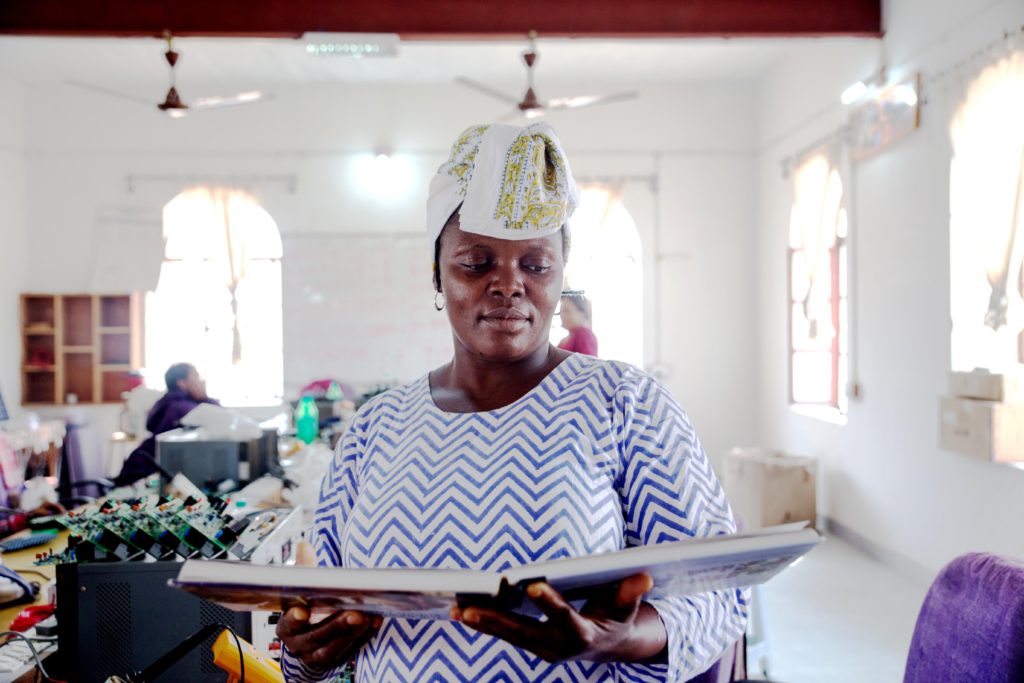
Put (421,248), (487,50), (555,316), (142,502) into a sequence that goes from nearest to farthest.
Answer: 1. (555,316)
2. (142,502)
3. (487,50)
4. (421,248)

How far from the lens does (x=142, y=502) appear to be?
5.57ft

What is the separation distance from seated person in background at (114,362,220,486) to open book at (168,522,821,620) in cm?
308

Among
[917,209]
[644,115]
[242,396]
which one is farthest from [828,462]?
[242,396]

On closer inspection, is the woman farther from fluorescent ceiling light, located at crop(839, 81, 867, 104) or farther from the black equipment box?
fluorescent ceiling light, located at crop(839, 81, 867, 104)

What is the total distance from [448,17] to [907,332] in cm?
319

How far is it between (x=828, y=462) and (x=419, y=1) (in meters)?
4.02

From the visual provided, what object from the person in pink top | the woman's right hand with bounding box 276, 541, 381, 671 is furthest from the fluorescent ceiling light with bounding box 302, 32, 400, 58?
the woman's right hand with bounding box 276, 541, 381, 671

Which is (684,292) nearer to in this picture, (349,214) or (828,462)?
(828,462)

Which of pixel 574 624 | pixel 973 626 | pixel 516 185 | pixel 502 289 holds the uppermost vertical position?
pixel 516 185

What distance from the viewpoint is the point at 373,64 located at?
667 cm

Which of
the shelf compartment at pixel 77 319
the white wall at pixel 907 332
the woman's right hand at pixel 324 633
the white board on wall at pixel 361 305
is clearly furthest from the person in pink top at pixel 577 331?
the shelf compartment at pixel 77 319

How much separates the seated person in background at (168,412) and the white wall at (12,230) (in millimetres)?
3623

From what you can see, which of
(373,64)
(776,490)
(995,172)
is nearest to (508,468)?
(995,172)

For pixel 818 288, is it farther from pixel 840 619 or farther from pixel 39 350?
pixel 39 350
